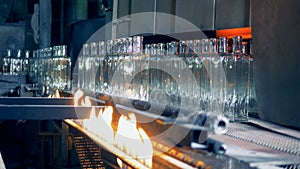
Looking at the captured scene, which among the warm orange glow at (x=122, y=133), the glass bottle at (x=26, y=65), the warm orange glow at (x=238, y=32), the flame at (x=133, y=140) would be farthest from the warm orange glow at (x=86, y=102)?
the glass bottle at (x=26, y=65)

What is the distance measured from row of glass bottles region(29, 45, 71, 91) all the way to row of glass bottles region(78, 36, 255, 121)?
1746mm

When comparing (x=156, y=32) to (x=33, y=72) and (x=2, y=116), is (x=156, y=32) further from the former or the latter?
(x=2, y=116)

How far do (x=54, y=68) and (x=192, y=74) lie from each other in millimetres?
2769

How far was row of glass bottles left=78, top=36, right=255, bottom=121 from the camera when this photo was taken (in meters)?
2.19

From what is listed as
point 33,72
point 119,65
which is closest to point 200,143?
point 119,65

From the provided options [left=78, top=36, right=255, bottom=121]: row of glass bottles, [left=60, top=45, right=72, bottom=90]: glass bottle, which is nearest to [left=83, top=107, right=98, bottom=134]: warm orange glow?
[left=78, top=36, right=255, bottom=121]: row of glass bottles

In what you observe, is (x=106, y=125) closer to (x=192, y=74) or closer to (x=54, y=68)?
(x=192, y=74)

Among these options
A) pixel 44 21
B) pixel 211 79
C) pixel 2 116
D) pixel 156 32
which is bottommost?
pixel 2 116

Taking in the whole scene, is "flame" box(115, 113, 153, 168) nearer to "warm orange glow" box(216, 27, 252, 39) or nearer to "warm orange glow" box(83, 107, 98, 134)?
"warm orange glow" box(83, 107, 98, 134)

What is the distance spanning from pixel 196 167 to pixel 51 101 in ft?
8.53

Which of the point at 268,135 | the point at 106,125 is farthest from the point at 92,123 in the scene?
A: the point at 268,135

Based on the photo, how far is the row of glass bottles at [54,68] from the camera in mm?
4695

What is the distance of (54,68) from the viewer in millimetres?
4824

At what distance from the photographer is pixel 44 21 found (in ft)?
33.6
